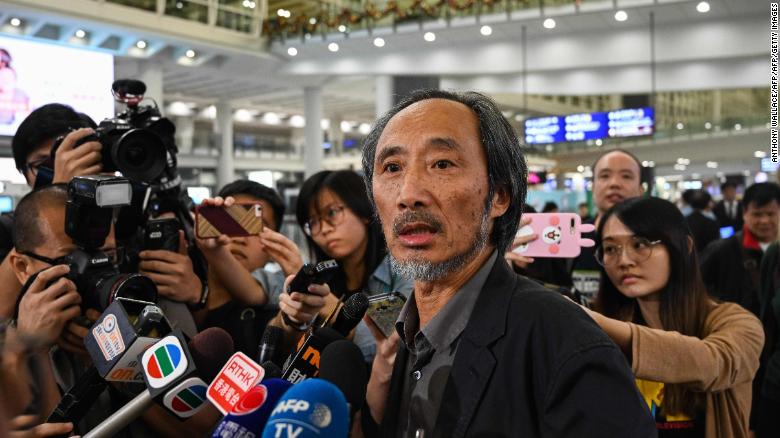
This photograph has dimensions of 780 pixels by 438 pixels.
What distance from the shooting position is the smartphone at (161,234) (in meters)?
2.07

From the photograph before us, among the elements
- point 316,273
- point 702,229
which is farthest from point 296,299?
point 702,229

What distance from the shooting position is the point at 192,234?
2.35 m

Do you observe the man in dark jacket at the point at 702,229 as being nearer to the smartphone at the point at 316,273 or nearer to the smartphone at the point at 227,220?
the smartphone at the point at 227,220

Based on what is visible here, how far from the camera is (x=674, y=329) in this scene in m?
2.08

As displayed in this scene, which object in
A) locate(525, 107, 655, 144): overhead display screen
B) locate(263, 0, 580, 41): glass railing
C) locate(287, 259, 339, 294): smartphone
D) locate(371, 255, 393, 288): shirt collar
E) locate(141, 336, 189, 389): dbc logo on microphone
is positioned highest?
locate(263, 0, 580, 41): glass railing

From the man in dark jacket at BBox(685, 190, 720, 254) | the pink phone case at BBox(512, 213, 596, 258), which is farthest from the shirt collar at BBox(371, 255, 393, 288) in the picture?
the man in dark jacket at BBox(685, 190, 720, 254)

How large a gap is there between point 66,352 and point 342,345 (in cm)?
91

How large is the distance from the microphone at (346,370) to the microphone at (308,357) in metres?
0.09

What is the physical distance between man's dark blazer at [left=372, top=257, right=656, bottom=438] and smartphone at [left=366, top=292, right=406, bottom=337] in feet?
0.78

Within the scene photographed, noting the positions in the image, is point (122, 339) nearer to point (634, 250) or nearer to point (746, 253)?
point (634, 250)

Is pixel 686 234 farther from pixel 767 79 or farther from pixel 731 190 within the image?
pixel 767 79

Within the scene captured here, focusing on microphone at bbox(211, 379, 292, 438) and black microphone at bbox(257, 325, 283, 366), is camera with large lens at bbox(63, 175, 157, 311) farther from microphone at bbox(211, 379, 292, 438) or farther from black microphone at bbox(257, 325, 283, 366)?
microphone at bbox(211, 379, 292, 438)

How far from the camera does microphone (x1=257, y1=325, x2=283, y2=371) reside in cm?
157

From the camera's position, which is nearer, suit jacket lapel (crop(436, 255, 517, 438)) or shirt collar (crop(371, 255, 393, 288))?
suit jacket lapel (crop(436, 255, 517, 438))
